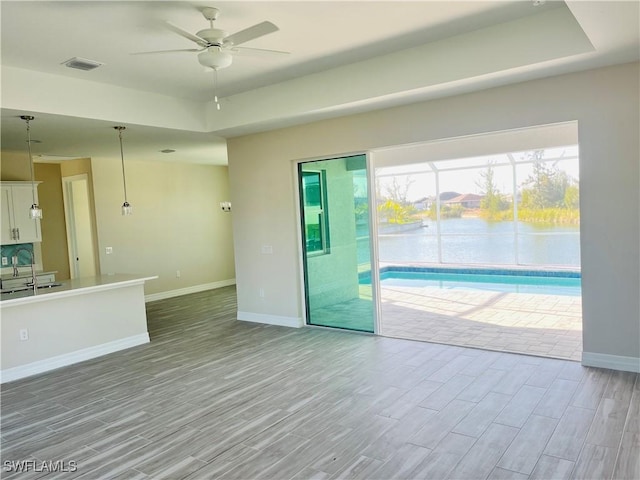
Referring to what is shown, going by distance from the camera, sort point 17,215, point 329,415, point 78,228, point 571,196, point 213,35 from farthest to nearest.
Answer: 1. point 571,196
2. point 78,228
3. point 17,215
4. point 329,415
5. point 213,35

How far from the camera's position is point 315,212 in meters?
5.93

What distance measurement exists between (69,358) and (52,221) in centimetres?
434

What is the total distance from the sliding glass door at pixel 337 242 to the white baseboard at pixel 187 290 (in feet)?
12.5

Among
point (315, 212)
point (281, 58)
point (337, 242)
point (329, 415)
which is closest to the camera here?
point (329, 415)

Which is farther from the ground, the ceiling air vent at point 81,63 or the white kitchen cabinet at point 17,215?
the ceiling air vent at point 81,63

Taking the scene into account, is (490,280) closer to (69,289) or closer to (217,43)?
(69,289)

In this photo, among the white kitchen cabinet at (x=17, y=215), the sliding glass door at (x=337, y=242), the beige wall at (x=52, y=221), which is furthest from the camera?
the beige wall at (x=52, y=221)

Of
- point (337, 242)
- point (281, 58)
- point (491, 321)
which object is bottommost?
point (491, 321)

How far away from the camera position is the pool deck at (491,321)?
4832 mm

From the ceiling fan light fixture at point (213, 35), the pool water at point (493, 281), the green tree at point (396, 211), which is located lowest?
the pool water at point (493, 281)

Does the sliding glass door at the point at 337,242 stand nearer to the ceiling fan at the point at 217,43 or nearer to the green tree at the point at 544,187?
Result: the ceiling fan at the point at 217,43

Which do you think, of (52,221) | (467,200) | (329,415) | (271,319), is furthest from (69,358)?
(467,200)

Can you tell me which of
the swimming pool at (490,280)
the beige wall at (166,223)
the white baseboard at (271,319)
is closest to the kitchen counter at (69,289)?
the white baseboard at (271,319)

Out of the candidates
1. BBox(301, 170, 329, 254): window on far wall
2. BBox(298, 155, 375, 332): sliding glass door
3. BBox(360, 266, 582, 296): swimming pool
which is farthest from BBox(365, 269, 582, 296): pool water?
BBox(301, 170, 329, 254): window on far wall
